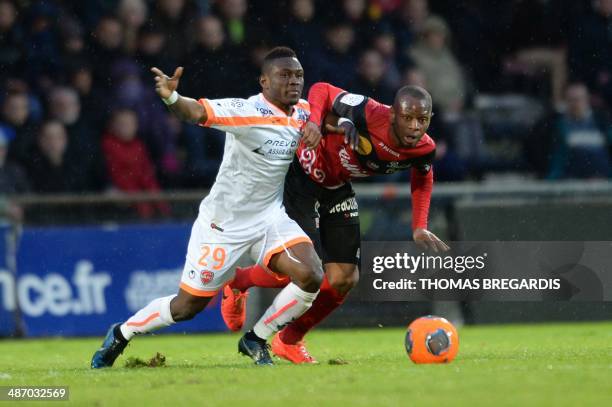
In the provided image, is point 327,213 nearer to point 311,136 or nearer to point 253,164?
point 253,164

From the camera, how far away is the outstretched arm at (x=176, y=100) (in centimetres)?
757

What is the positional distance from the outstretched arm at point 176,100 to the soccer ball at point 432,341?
6.36 ft

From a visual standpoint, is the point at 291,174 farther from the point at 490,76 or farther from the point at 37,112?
the point at 490,76

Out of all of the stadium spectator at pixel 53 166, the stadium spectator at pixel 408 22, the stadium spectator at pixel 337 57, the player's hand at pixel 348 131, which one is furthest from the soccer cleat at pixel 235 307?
the stadium spectator at pixel 408 22

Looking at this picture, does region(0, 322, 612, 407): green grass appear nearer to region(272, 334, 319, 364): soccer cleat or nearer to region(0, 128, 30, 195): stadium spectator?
region(272, 334, 319, 364): soccer cleat

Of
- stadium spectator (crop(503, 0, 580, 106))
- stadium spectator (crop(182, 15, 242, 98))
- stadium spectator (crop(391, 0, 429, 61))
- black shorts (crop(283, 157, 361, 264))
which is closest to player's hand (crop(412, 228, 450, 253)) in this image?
black shorts (crop(283, 157, 361, 264))

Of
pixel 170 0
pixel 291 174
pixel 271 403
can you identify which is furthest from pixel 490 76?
pixel 271 403

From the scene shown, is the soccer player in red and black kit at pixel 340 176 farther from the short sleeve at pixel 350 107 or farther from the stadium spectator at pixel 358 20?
the stadium spectator at pixel 358 20

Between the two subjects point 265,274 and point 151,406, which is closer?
point 151,406

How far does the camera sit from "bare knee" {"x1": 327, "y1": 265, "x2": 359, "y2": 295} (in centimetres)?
904

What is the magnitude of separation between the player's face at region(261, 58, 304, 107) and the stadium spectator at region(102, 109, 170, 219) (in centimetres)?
597

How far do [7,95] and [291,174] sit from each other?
19.1ft

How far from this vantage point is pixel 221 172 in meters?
8.51

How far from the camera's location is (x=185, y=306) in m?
8.45
